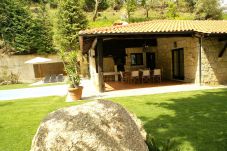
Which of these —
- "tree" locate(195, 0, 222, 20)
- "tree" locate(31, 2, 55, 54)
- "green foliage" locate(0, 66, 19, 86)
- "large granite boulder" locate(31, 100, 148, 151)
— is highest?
"tree" locate(195, 0, 222, 20)

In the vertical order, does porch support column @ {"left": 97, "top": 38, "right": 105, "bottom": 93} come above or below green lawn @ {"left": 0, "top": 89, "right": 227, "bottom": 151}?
above

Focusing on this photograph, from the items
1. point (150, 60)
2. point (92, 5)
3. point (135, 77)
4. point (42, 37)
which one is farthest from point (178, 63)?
point (92, 5)

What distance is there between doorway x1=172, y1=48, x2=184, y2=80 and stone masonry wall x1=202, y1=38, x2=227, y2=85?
2.19 metres

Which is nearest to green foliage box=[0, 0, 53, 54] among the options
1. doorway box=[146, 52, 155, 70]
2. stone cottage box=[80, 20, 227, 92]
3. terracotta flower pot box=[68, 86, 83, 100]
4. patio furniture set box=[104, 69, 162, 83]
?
stone cottage box=[80, 20, 227, 92]

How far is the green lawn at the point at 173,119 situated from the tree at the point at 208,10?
106 ft

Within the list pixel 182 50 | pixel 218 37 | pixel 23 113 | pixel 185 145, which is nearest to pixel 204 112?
pixel 185 145

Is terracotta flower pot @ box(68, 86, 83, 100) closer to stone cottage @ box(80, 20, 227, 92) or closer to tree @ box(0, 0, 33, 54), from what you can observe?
stone cottage @ box(80, 20, 227, 92)

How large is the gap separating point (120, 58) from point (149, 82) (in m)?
4.77

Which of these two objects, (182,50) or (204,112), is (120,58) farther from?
(204,112)

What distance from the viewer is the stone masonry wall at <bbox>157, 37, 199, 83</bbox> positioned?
48.5 ft

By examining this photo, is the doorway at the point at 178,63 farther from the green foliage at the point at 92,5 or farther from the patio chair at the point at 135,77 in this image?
the green foliage at the point at 92,5

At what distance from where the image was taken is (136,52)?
21.6 m

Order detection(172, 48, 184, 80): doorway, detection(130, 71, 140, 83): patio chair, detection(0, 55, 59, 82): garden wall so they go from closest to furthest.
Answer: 1. detection(172, 48, 184, 80): doorway
2. detection(130, 71, 140, 83): patio chair
3. detection(0, 55, 59, 82): garden wall

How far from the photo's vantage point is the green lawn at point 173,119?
5.95 m
